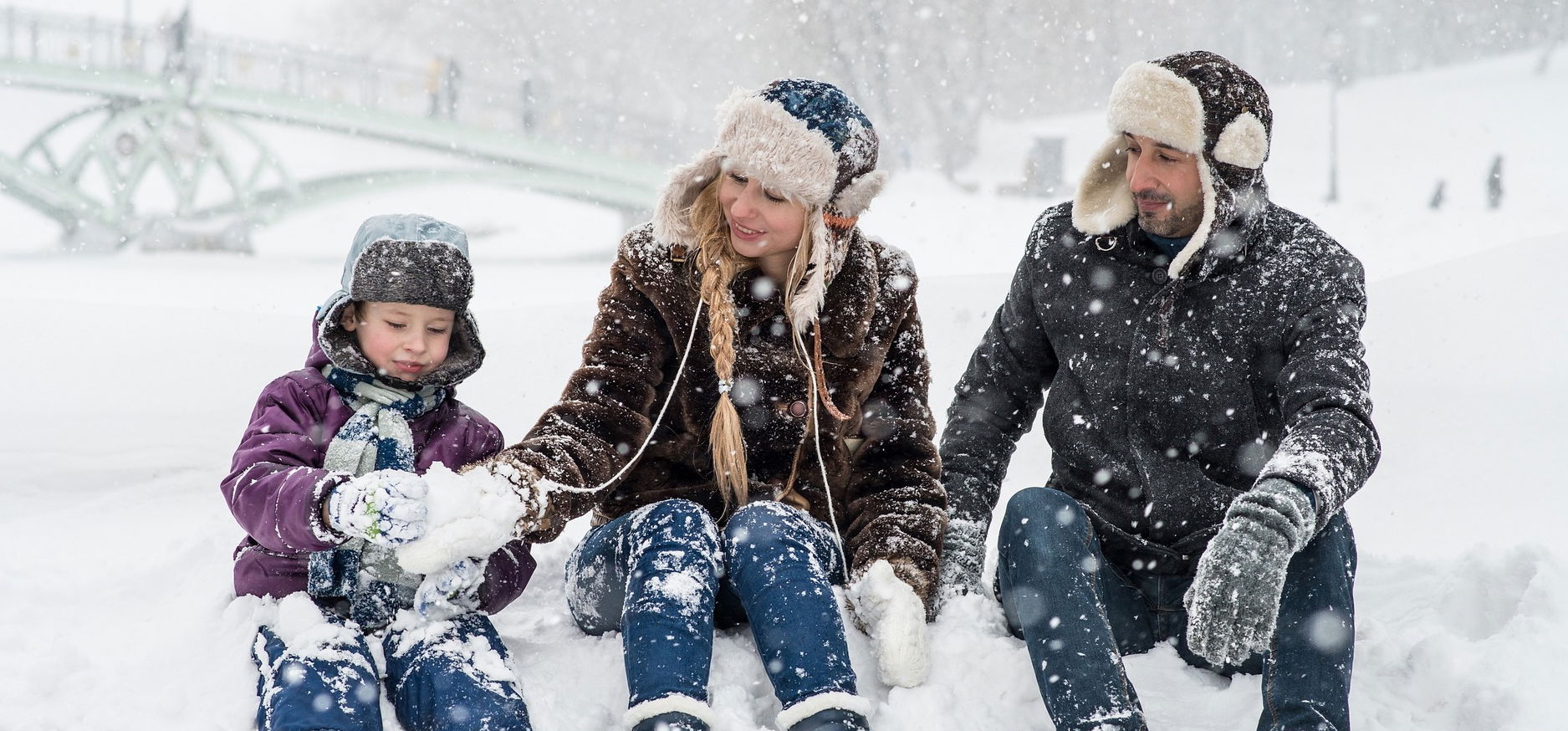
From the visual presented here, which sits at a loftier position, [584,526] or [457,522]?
[457,522]

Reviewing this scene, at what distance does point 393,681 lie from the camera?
229 centimetres

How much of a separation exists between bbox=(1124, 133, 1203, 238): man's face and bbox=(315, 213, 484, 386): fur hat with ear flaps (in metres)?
1.60

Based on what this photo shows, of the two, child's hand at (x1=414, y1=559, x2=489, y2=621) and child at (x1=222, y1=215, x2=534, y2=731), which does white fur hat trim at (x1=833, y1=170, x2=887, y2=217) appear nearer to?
child at (x1=222, y1=215, x2=534, y2=731)

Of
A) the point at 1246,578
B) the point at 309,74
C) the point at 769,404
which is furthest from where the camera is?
the point at 309,74

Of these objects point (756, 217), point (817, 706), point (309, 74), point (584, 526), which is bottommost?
point (584, 526)

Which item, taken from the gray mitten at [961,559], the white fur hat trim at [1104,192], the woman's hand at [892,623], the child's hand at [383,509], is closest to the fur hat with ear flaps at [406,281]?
the child's hand at [383,509]

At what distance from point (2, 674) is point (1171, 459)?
8.48 feet

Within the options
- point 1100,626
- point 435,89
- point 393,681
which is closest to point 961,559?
point 1100,626

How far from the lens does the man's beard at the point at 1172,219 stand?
2.53 metres

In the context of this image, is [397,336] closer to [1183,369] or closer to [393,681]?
[393,681]

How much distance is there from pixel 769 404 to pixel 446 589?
85 cm

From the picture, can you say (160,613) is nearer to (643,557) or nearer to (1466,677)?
(643,557)

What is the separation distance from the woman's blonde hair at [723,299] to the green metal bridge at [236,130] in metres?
14.5

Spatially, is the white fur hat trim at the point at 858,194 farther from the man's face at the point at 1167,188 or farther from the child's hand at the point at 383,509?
the child's hand at the point at 383,509
